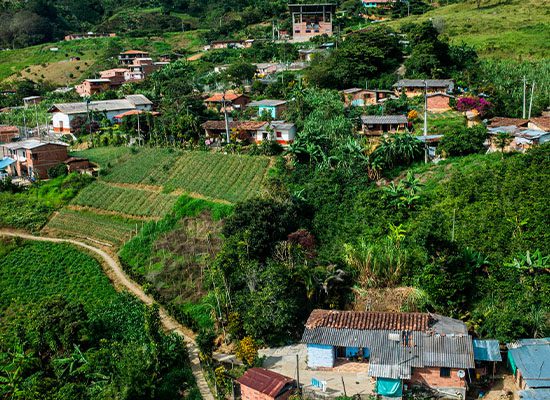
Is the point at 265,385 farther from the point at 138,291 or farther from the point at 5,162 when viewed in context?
the point at 5,162

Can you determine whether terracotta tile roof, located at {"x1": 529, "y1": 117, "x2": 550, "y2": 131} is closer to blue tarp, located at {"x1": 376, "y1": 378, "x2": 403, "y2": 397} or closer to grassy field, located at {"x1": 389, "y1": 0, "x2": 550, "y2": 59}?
blue tarp, located at {"x1": 376, "y1": 378, "x2": 403, "y2": 397}

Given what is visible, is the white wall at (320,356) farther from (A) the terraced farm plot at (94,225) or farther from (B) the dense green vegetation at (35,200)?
(B) the dense green vegetation at (35,200)

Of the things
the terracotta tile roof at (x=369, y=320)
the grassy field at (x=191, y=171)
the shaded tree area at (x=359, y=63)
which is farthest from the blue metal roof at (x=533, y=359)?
the shaded tree area at (x=359, y=63)

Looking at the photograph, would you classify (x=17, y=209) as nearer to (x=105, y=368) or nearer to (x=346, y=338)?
(x=105, y=368)

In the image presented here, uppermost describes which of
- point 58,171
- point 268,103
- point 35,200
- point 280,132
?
point 268,103

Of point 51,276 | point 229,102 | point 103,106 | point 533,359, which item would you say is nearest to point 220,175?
point 51,276

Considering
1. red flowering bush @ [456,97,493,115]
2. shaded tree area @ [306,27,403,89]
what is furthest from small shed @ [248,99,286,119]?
red flowering bush @ [456,97,493,115]
